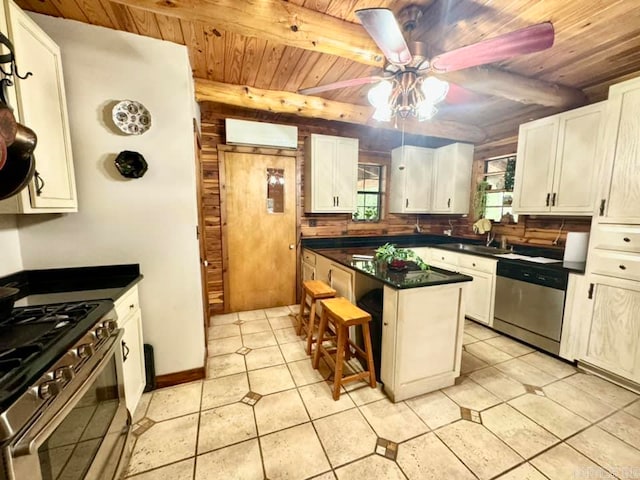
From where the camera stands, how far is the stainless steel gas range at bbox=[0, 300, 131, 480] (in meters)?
0.71

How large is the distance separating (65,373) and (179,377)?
1.37 meters

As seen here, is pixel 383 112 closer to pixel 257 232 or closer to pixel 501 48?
pixel 501 48

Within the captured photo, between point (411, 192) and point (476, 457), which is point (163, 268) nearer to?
point (476, 457)

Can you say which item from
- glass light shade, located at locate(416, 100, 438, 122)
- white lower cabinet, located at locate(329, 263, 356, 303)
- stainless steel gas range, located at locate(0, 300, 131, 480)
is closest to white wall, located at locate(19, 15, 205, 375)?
stainless steel gas range, located at locate(0, 300, 131, 480)

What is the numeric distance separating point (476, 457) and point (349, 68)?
9.73ft

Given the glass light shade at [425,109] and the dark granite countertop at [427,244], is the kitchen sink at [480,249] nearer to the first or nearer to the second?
the dark granite countertop at [427,244]

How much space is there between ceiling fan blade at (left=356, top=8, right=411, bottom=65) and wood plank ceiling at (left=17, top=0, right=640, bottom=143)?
0.30 metres

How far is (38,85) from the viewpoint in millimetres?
1398

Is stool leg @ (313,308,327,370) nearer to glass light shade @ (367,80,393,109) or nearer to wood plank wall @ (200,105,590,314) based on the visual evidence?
glass light shade @ (367,80,393,109)

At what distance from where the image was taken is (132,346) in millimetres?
1695

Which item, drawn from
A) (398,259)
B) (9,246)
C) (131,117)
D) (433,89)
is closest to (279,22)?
(433,89)

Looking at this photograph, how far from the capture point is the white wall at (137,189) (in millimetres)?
1703

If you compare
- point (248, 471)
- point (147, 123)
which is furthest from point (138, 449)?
point (147, 123)

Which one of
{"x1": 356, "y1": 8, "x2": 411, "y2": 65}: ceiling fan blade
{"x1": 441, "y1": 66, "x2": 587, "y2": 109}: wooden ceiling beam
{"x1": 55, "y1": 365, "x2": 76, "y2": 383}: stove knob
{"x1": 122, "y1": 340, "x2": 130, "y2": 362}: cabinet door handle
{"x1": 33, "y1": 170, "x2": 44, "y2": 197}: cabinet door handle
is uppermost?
{"x1": 441, "y1": 66, "x2": 587, "y2": 109}: wooden ceiling beam
